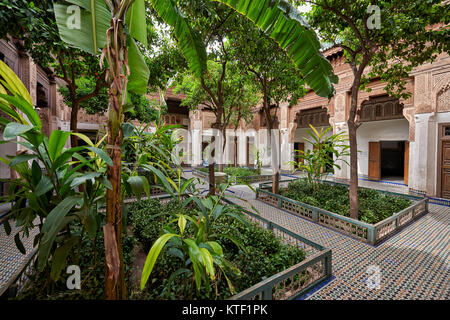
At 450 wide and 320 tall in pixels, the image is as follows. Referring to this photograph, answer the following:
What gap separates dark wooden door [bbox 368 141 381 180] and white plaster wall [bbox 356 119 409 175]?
18 centimetres

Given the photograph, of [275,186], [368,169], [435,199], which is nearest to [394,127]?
[368,169]

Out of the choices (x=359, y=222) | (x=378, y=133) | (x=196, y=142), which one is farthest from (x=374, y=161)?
(x=196, y=142)

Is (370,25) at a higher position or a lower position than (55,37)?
higher

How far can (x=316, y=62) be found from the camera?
189 centimetres

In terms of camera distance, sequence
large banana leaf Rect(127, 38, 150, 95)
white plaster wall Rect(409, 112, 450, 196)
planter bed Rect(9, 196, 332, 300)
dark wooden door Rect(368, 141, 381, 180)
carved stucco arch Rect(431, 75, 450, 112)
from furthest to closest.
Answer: dark wooden door Rect(368, 141, 381, 180) → white plaster wall Rect(409, 112, 450, 196) → carved stucco arch Rect(431, 75, 450, 112) → planter bed Rect(9, 196, 332, 300) → large banana leaf Rect(127, 38, 150, 95)

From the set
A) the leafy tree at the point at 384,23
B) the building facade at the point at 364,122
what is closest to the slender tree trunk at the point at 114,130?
the building facade at the point at 364,122

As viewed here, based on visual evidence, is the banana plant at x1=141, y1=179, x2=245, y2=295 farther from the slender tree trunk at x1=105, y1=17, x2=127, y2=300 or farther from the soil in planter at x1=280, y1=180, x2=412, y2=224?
the soil in planter at x1=280, y1=180, x2=412, y2=224

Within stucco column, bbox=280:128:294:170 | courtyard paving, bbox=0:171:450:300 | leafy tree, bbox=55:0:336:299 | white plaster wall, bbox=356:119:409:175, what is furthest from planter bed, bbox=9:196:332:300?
stucco column, bbox=280:128:294:170

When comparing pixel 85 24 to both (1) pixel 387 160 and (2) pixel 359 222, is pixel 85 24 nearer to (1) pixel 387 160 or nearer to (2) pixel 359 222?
(2) pixel 359 222

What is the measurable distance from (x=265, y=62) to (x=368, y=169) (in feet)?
23.3

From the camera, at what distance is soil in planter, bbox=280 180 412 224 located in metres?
3.24

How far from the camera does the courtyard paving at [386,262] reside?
1638mm

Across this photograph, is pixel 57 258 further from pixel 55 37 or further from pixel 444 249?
pixel 444 249

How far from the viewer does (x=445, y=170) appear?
5.01 m
